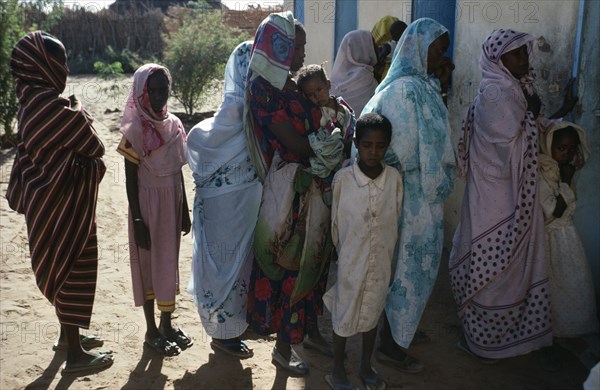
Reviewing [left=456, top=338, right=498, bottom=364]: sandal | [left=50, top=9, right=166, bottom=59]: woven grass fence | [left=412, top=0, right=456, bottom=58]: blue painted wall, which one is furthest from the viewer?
[left=50, top=9, right=166, bottom=59]: woven grass fence

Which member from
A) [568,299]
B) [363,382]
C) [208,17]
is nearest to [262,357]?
[363,382]

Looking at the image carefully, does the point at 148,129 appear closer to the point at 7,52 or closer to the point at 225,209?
the point at 225,209

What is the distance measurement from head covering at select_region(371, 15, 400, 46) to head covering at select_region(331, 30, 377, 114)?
1.26 feet

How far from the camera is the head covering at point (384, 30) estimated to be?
5598 mm

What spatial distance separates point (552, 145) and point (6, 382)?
3388 mm

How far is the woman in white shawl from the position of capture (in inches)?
135

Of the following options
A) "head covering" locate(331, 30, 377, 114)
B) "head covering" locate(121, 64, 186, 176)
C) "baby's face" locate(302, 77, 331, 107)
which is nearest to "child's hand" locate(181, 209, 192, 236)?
"head covering" locate(121, 64, 186, 176)

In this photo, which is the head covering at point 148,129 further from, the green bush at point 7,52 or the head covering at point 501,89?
the green bush at point 7,52

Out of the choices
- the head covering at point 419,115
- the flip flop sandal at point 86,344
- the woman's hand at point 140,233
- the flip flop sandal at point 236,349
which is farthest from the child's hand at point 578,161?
the flip flop sandal at point 86,344

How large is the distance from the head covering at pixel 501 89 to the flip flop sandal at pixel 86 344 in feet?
8.99

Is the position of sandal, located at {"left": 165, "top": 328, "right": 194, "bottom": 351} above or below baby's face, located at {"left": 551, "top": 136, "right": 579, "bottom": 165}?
below

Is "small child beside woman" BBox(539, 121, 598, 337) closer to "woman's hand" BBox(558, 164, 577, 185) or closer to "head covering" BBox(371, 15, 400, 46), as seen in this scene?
"woman's hand" BBox(558, 164, 577, 185)

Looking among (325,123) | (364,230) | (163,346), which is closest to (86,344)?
(163,346)

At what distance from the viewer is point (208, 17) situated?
1284 centimetres
